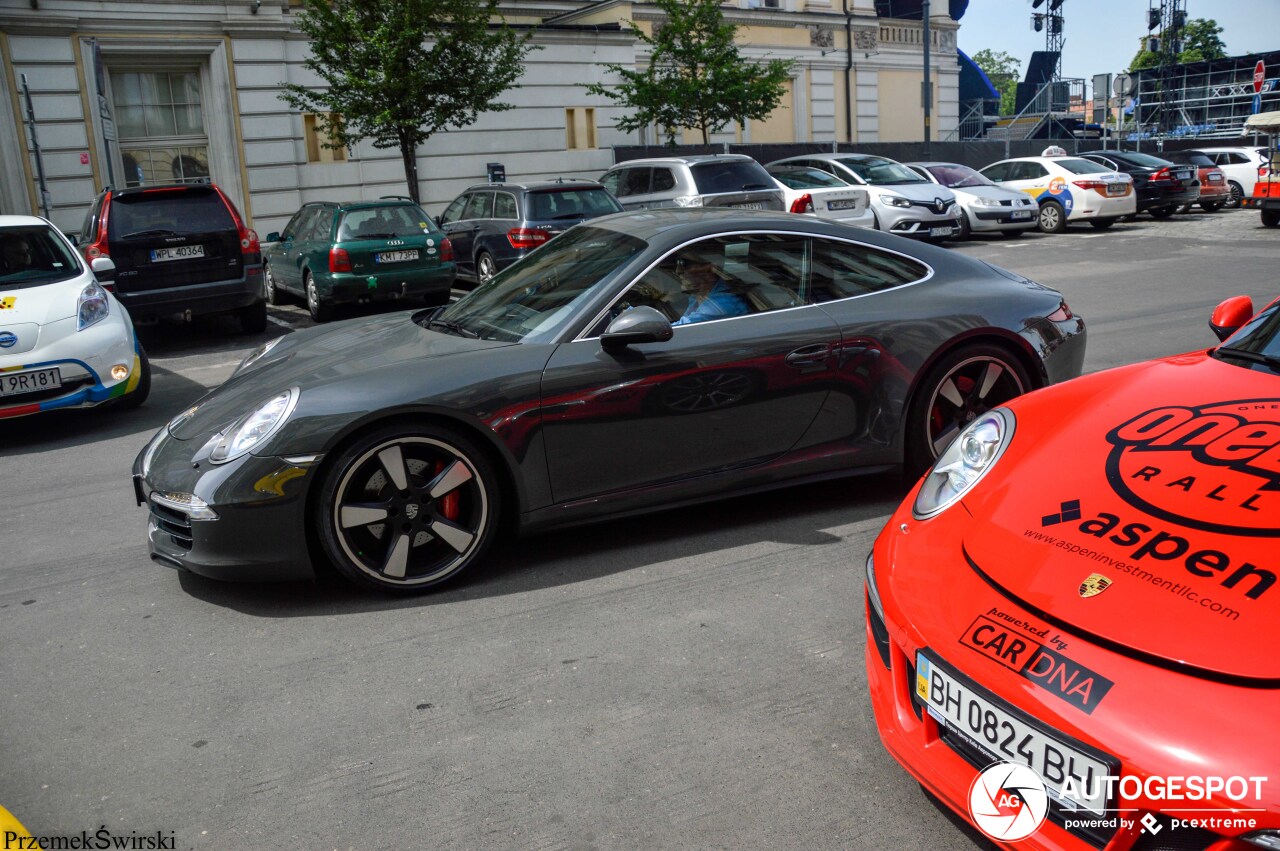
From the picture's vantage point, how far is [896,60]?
37.3 meters

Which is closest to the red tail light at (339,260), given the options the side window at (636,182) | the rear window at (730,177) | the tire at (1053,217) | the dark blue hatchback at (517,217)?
the dark blue hatchback at (517,217)

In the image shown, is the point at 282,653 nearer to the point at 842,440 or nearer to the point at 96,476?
the point at 842,440

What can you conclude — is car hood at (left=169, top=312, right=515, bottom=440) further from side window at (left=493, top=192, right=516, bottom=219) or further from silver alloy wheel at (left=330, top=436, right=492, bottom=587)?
side window at (left=493, top=192, right=516, bottom=219)

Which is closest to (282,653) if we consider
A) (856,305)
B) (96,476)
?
(856,305)

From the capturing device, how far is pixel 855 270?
16.4ft

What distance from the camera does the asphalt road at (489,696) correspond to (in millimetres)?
2734

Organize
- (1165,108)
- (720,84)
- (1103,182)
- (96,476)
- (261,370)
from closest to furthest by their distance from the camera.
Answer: (261,370)
(96,476)
(1103,182)
(720,84)
(1165,108)

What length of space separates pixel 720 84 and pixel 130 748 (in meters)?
23.2

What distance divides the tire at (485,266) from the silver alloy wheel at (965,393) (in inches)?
414

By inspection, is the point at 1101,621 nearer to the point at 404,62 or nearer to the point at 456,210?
the point at 456,210

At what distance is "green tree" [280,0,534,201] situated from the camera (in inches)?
722

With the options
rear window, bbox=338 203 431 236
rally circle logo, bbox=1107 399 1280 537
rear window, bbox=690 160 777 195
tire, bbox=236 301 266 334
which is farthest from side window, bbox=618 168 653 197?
rally circle logo, bbox=1107 399 1280 537

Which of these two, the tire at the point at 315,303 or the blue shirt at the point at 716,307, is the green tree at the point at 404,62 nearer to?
the tire at the point at 315,303

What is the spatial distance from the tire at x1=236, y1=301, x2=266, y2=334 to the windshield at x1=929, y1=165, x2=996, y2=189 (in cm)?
1427
